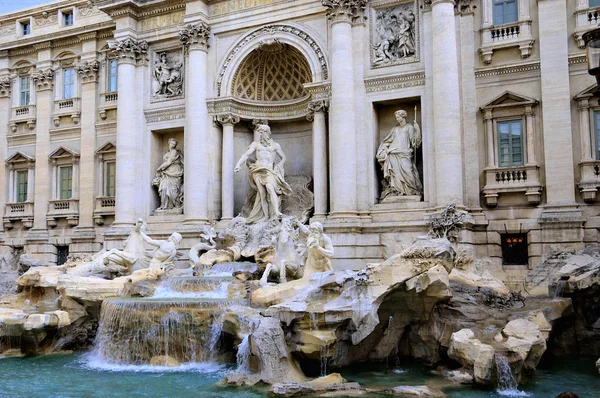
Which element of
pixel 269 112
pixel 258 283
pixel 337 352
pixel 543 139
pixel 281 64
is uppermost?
pixel 281 64

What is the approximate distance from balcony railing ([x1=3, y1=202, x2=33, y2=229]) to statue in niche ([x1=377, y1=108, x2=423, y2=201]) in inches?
615

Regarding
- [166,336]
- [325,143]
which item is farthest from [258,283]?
[325,143]

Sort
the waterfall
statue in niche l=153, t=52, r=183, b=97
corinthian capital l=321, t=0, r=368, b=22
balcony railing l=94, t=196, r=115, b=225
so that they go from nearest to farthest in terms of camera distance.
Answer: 1. the waterfall
2. corinthian capital l=321, t=0, r=368, b=22
3. statue in niche l=153, t=52, r=183, b=97
4. balcony railing l=94, t=196, r=115, b=225

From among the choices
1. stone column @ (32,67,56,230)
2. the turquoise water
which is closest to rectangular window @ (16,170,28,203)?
stone column @ (32,67,56,230)

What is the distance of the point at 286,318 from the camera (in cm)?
1297

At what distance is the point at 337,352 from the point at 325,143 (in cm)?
880

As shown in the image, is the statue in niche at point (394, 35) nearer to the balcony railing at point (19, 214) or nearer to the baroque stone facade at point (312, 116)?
the baroque stone facade at point (312, 116)

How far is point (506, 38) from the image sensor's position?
60.7 ft

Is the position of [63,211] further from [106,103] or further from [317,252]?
[317,252]

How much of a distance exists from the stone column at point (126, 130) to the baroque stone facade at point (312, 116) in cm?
5

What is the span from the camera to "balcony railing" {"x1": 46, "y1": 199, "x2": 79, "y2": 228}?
25.4m

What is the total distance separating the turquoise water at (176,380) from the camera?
464 inches

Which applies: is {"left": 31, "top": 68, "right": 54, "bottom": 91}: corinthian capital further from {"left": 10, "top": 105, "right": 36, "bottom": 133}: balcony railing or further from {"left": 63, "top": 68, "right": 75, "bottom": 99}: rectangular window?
{"left": 10, "top": 105, "right": 36, "bottom": 133}: balcony railing

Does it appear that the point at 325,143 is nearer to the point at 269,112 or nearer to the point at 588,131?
the point at 269,112
